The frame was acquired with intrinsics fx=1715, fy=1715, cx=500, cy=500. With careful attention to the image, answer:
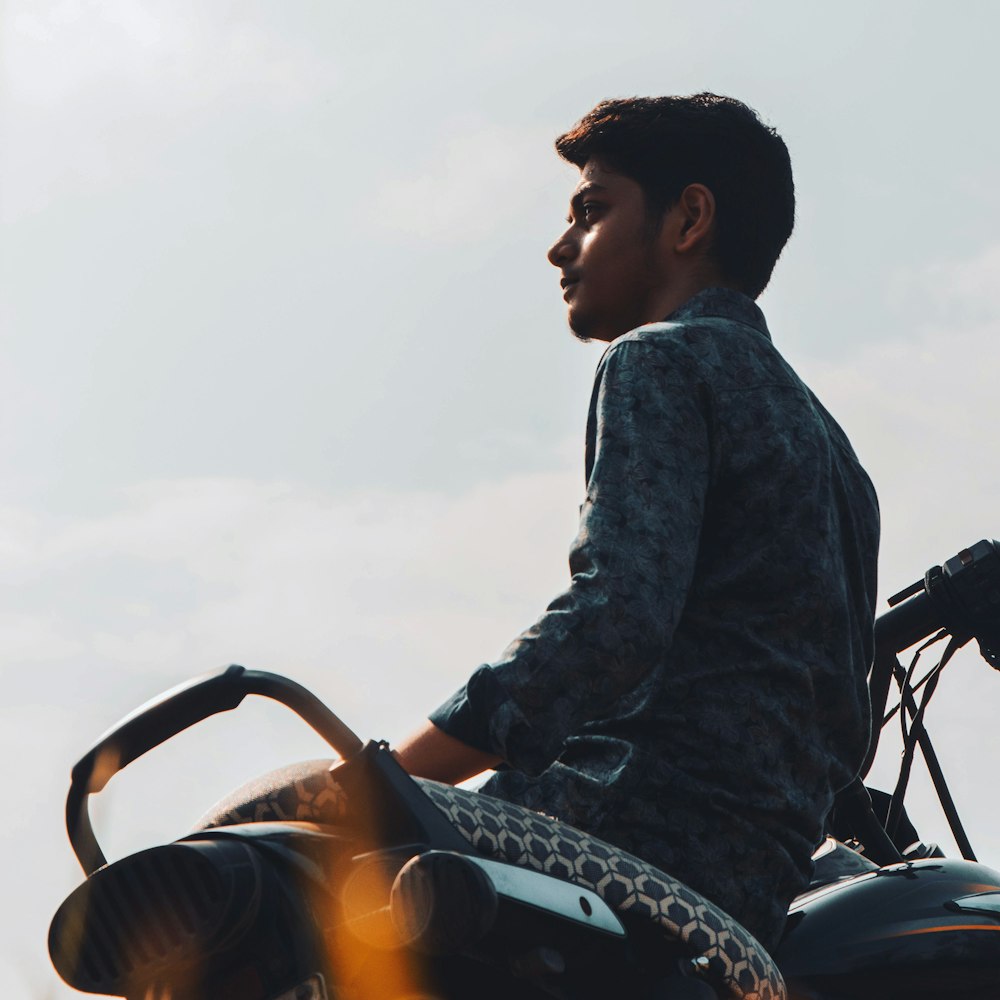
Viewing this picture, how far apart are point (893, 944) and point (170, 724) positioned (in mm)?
1440

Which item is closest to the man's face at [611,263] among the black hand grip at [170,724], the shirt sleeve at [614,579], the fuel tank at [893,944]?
the shirt sleeve at [614,579]

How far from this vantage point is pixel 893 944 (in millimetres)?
2830

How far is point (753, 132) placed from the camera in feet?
11.0

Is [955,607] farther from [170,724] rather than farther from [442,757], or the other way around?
[170,724]

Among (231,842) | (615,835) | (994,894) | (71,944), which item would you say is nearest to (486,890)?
(231,842)

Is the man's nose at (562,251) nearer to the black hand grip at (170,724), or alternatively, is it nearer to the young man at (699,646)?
the young man at (699,646)

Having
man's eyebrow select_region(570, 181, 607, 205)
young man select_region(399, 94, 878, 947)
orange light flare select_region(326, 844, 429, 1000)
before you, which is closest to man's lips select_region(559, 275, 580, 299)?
man's eyebrow select_region(570, 181, 607, 205)

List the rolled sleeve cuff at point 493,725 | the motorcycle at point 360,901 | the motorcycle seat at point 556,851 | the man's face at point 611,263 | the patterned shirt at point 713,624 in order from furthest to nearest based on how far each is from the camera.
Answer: the man's face at point 611,263 → the patterned shirt at point 713,624 → the rolled sleeve cuff at point 493,725 → the motorcycle seat at point 556,851 → the motorcycle at point 360,901

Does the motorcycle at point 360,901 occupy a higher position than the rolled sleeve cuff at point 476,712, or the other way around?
the rolled sleeve cuff at point 476,712

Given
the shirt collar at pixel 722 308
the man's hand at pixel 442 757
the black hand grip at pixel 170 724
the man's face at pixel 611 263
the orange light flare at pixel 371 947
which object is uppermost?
the man's face at pixel 611 263

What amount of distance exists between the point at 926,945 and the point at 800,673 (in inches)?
23.9

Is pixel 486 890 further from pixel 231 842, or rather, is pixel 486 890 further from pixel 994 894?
pixel 994 894

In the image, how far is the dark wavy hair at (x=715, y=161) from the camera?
3.23 metres

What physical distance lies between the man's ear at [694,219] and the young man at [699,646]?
314 millimetres
